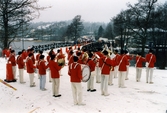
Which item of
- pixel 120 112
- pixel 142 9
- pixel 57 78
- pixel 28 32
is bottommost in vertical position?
pixel 120 112

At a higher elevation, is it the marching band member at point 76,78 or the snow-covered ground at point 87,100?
the marching band member at point 76,78

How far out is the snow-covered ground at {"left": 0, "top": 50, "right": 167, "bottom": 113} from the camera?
884cm

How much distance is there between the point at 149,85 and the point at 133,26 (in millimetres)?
22390

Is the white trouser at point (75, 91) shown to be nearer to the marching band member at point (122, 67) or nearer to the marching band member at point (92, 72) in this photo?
the marching band member at point (92, 72)

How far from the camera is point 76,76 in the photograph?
919 cm

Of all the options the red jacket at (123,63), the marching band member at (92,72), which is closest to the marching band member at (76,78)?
the marching band member at (92,72)

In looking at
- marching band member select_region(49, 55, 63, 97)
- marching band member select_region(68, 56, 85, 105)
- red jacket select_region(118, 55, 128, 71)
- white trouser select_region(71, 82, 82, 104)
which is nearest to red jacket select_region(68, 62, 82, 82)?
marching band member select_region(68, 56, 85, 105)

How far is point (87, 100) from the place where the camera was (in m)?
9.95

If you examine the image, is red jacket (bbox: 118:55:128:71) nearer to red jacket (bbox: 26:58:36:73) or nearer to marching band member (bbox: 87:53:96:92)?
marching band member (bbox: 87:53:96:92)

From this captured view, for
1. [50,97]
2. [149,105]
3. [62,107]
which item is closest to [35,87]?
[50,97]

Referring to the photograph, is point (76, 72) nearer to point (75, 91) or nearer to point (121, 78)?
point (75, 91)

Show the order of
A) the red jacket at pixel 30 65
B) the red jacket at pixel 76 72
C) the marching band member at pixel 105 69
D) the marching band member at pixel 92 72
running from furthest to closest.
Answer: the red jacket at pixel 30 65 < the marching band member at pixel 92 72 < the marching band member at pixel 105 69 < the red jacket at pixel 76 72

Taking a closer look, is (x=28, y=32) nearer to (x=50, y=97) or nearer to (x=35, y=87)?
(x=35, y=87)

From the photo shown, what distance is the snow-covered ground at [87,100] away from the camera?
8836 mm
